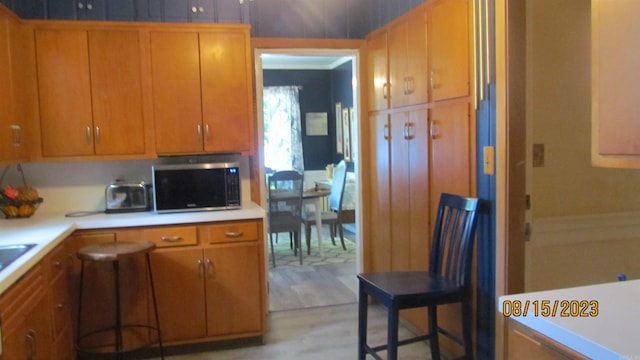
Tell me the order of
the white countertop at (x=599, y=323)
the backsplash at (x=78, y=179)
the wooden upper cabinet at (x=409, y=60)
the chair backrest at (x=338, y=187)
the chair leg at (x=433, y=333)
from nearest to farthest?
the white countertop at (x=599, y=323) < the chair leg at (x=433, y=333) < the wooden upper cabinet at (x=409, y=60) < the backsplash at (x=78, y=179) < the chair backrest at (x=338, y=187)

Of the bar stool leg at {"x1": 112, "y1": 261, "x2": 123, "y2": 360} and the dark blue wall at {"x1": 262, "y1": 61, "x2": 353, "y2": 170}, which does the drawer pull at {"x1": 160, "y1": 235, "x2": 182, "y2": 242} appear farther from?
the dark blue wall at {"x1": 262, "y1": 61, "x2": 353, "y2": 170}

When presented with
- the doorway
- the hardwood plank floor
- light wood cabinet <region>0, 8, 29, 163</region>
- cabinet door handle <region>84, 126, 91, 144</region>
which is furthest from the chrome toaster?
the hardwood plank floor

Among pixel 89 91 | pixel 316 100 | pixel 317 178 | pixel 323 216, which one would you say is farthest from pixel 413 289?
pixel 316 100

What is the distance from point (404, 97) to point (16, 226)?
2433mm

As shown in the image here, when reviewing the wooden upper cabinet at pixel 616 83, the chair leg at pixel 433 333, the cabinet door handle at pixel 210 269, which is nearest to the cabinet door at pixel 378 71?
the chair leg at pixel 433 333

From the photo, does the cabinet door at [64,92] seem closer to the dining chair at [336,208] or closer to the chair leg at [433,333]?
the chair leg at [433,333]

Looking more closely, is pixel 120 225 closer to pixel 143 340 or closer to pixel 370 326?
pixel 143 340

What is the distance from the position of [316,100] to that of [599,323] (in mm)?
6921

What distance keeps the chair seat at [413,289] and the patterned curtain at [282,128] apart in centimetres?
502

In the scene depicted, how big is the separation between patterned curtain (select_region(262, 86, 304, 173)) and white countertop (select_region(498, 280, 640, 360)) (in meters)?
6.37

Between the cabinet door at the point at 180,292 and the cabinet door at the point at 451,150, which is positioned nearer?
the cabinet door at the point at 451,150

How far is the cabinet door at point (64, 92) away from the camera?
3.22 metres

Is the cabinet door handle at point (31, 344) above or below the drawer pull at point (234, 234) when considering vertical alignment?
below

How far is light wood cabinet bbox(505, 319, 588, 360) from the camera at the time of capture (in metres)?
1.23
